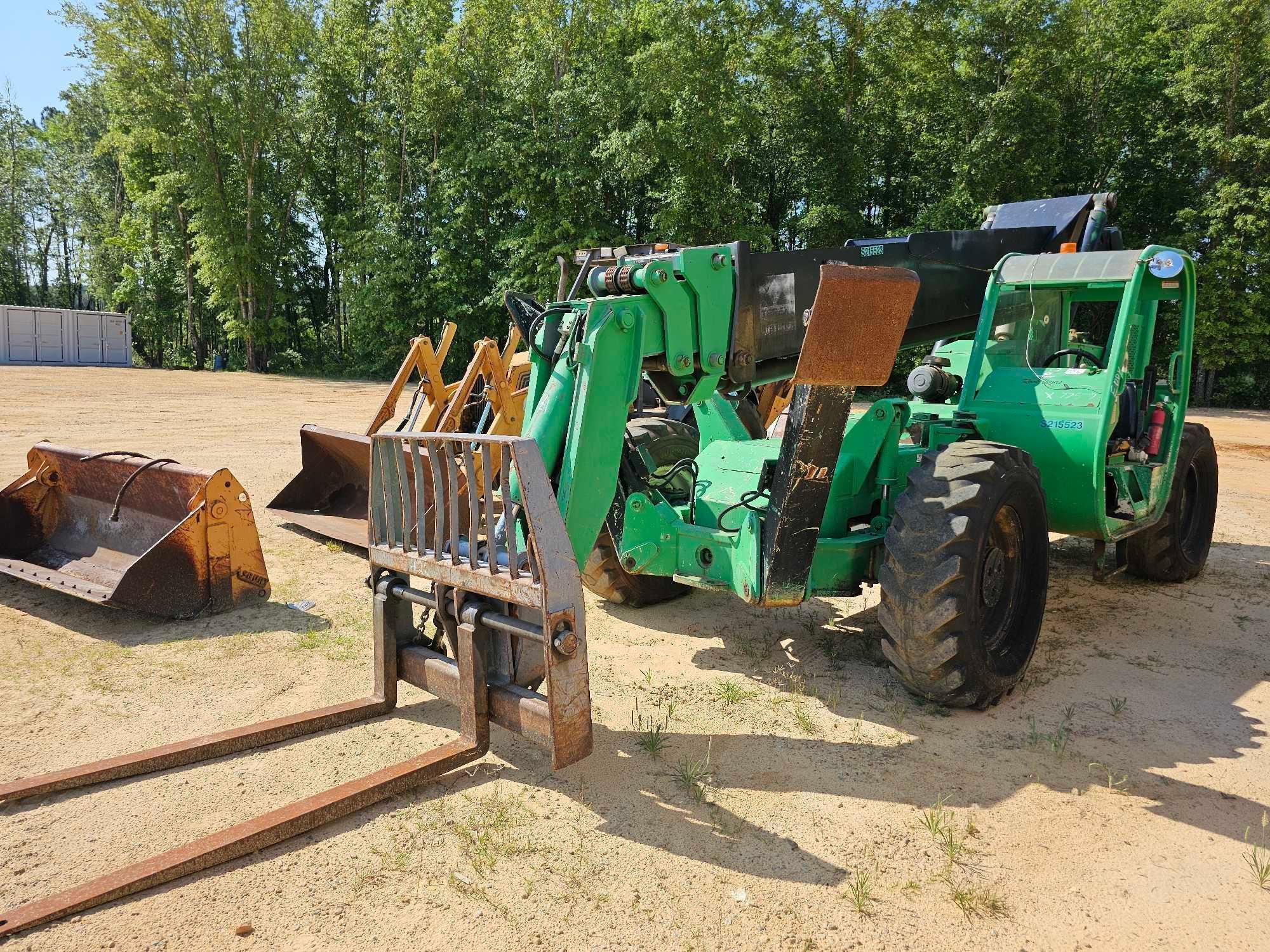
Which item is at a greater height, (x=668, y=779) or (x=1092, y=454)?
(x=1092, y=454)

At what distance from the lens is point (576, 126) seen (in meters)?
24.2

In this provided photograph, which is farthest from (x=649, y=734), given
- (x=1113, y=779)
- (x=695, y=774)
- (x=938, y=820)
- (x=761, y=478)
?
(x=1113, y=779)

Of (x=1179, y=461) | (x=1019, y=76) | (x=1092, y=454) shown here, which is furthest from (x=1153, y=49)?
(x=1092, y=454)

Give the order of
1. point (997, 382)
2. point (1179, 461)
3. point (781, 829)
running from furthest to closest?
point (1179, 461) < point (997, 382) < point (781, 829)

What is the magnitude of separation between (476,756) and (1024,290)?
13.6 feet

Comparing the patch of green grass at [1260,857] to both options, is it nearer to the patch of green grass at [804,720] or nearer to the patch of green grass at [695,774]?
the patch of green grass at [804,720]

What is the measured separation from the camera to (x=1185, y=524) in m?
6.86

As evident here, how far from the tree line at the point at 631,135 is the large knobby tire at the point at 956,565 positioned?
1838 cm

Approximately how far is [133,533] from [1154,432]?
6568 millimetres

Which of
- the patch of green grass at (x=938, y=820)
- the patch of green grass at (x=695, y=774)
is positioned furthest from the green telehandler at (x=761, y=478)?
the patch of green grass at (x=938, y=820)

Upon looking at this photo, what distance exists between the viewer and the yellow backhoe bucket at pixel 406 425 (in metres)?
6.81

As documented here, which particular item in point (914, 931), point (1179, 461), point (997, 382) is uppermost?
point (997, 382)

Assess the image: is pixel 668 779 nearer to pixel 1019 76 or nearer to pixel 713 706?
pixel 713 706

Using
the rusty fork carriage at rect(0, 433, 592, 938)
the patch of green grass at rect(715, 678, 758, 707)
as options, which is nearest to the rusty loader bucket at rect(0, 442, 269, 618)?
the rusty fork carriage at rect(0, 433, 592, 938)
